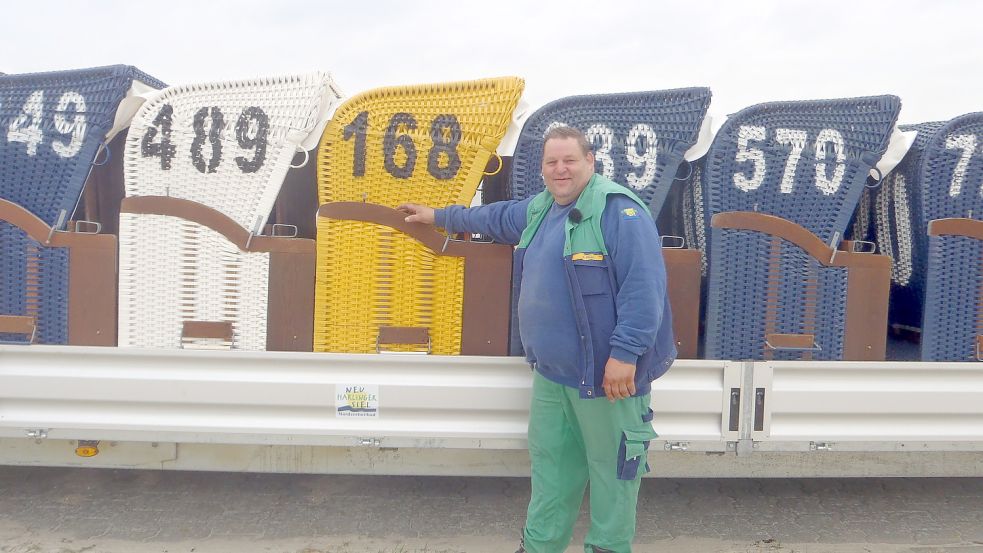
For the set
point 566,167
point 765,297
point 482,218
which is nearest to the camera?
point 566,167

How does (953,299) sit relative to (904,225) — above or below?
below

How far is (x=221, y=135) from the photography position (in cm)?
243

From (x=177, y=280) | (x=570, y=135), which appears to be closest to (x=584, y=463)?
(x=570, y=135)

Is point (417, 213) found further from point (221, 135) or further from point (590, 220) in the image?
point (221, 135)

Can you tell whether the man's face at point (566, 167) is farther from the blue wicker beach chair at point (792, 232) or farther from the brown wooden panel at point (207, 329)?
the brown wooden panel at point (207, 329)

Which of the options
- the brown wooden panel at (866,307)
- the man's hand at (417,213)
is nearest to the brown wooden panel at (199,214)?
the man's hand at (417,213)

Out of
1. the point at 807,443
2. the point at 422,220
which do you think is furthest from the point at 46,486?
the point at 807,443

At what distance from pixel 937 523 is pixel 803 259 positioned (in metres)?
1.57

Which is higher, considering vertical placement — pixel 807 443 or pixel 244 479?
pixel 807 443

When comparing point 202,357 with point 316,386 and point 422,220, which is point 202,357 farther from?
point 422,220

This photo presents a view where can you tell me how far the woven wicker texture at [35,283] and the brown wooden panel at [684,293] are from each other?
2.27 m

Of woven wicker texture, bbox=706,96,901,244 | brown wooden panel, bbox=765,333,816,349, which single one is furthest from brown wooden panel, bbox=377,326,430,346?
brown wooden panel, bbox=765,333,816,349

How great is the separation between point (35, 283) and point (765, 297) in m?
2.76

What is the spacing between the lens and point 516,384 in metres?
2.49
